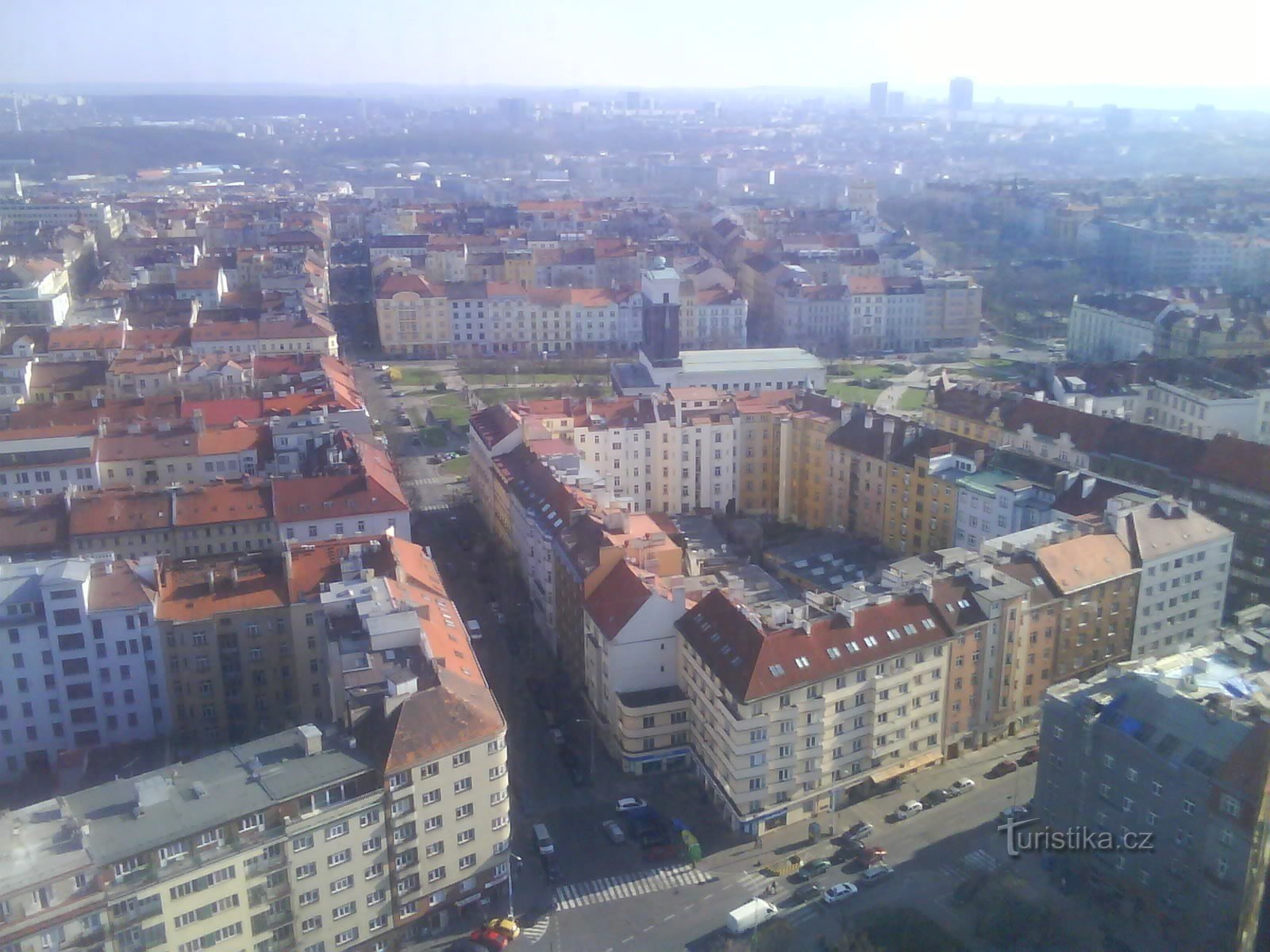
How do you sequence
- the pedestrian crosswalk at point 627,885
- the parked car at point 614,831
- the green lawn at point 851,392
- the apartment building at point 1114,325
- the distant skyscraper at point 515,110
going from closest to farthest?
the pedestrian crosswalk at point 627,885
the parked car at point 614,831
the green lawn at point 851,392
the apartment building at point 1114,325
the distant skyscraper at point 515,110

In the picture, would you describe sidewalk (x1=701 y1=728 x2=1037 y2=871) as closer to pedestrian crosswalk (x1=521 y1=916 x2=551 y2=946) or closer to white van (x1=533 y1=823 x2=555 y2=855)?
white van (x1=533 y1=823 x2=555 y2=855)

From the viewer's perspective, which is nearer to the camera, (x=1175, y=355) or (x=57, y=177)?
(x=1175, y=355)

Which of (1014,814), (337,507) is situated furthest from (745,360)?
(1014,814)

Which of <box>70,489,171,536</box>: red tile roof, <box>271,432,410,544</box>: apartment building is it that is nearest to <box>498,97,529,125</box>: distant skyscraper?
<box>271,432,410,544</box>: apartment building

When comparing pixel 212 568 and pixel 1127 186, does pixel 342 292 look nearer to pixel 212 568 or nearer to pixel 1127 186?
pixel 212 568

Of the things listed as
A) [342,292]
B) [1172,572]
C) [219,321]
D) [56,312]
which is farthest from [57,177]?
[1172,572]

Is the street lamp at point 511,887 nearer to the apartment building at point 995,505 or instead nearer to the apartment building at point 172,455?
the apartment building at point 995,505

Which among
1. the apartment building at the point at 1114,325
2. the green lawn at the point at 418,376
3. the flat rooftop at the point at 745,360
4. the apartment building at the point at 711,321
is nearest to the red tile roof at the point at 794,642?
the flat rooftop at the point at 745,360
